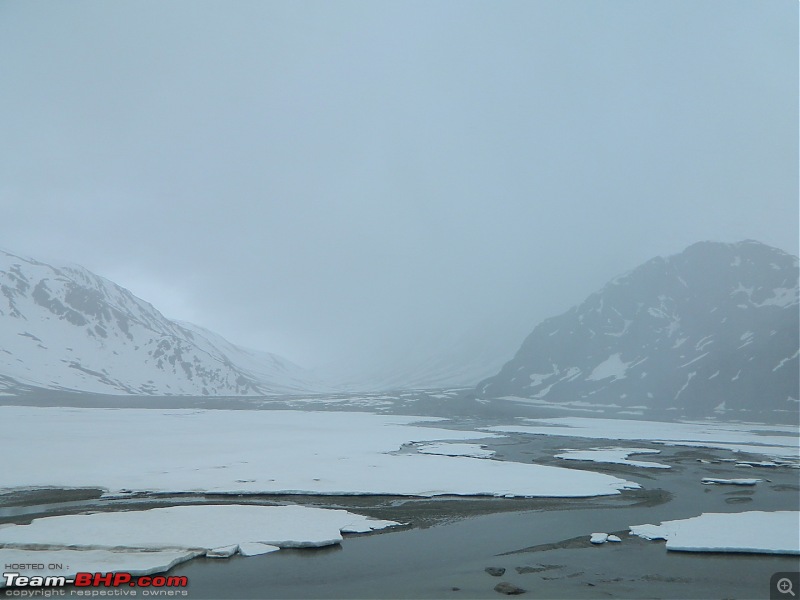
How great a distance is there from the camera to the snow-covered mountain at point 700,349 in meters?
124

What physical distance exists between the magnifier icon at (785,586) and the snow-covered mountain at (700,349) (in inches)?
4175

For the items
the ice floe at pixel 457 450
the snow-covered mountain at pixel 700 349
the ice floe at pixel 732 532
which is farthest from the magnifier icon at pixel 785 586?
the snow-covered mountain at pixel 700 349

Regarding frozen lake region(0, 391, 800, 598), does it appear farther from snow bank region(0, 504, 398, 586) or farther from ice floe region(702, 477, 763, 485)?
snow bank region(0, 504, 398, 586)

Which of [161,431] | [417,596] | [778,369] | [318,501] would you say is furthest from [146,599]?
[778,369]

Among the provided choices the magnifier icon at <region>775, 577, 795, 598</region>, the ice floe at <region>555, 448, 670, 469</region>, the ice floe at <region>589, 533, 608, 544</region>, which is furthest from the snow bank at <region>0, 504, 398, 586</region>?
the ice floe at <region>555, 448, 670, 469</region>

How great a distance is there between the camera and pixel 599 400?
157 metres

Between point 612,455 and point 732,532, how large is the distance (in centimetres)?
2650

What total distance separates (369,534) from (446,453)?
25.2m

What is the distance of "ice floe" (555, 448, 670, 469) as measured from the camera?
43125 millimetres
